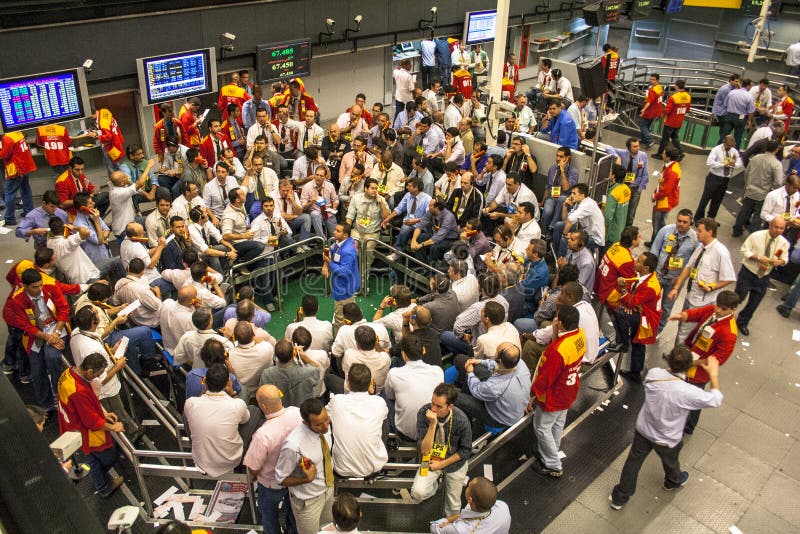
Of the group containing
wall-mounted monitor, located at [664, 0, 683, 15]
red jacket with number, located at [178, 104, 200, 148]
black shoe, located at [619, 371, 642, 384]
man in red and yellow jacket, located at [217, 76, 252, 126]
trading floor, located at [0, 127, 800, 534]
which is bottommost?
trading floor, located at [0, 127, 800, 534]

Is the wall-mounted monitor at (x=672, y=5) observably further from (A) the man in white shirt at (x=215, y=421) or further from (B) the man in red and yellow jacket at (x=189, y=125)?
(A) the man in white shirt at (x=215, y=421)

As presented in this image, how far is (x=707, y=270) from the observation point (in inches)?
278

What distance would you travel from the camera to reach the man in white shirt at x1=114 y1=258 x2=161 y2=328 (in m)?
6.46

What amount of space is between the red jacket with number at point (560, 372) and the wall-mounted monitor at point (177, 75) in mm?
7945

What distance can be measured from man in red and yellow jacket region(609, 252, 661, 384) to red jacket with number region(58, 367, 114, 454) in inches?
203

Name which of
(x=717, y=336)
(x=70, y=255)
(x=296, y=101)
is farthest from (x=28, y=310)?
(x=296, y=101)

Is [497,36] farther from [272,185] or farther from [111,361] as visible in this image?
[111,361]

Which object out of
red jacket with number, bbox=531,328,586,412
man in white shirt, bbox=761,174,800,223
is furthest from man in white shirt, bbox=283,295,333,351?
man in white shirt, bbox=761,174,800,223

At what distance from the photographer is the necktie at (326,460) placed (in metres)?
4.50

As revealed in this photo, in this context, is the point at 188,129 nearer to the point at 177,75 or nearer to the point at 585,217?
the point at 177,75

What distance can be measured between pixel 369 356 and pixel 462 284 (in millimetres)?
1742

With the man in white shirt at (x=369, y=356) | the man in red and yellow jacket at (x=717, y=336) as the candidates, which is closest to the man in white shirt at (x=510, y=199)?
the man in red and yellow jacket at (x=717, y=336)

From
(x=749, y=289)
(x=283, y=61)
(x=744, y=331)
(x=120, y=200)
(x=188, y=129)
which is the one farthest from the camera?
(x=283, y=61)

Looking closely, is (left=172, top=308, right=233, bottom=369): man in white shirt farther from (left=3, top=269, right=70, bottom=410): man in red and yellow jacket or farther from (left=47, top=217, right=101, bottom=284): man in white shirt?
(left=47, top=217, right=101, bottom=284): man in white shirt
